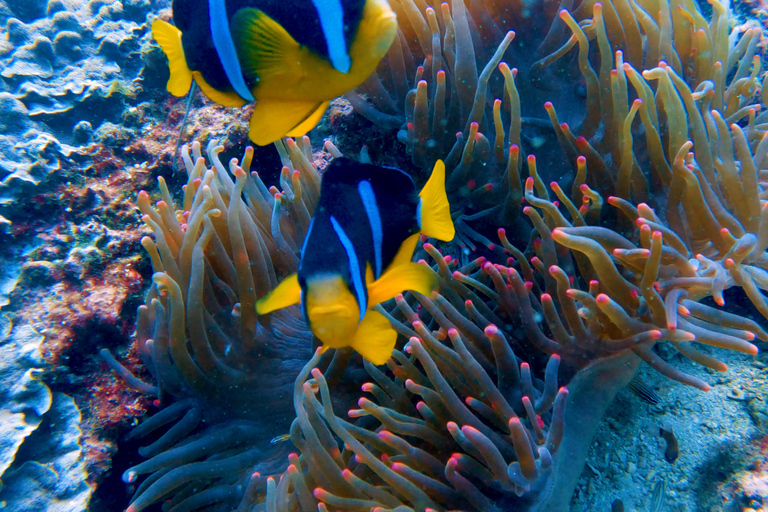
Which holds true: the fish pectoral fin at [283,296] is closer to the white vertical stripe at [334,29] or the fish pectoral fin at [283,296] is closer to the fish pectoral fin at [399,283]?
the fish pectoral fin at [399,283]

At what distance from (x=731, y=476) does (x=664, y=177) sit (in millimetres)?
1057

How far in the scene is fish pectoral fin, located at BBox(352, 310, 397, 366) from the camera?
1006 mm

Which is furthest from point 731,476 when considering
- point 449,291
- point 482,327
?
point 449,291

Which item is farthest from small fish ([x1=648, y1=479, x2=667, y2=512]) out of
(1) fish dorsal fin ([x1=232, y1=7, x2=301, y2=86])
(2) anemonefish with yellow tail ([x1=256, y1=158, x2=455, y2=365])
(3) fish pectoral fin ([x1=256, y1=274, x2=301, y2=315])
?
(1) fish dorsal fin ([x1=232, y1=7, x2=301, y2=86])

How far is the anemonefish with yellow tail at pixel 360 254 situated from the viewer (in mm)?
895

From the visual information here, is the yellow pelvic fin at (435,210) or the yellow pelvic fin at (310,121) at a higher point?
the yellow pelvic fin at (310,121)

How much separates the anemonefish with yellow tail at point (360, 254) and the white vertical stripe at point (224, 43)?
30 centimetres

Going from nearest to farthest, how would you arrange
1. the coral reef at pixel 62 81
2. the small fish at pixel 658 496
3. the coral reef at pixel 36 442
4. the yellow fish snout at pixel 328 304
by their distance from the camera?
the yellow fish snout at pixel 328 304
the small fish at pixel 658 496
the coral reef at pixel 36 442
the coral reef at pixel 62 81

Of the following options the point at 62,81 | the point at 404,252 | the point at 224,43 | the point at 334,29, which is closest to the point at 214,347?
the point at 404,252

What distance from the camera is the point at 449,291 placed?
1609 mm

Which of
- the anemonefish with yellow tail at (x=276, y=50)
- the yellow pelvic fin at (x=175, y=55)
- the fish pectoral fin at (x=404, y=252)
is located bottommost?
the fish pectoral fin at (x=404, y=252)

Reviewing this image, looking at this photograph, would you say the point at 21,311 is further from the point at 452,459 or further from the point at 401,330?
the point at 452,459

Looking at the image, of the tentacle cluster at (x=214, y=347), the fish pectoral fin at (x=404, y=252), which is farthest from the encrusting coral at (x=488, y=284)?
the fish pectoral fin at (x=404, y=252)

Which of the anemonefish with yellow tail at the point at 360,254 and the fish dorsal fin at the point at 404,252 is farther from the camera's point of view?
the fish dorsal fin at the point at 404,252
